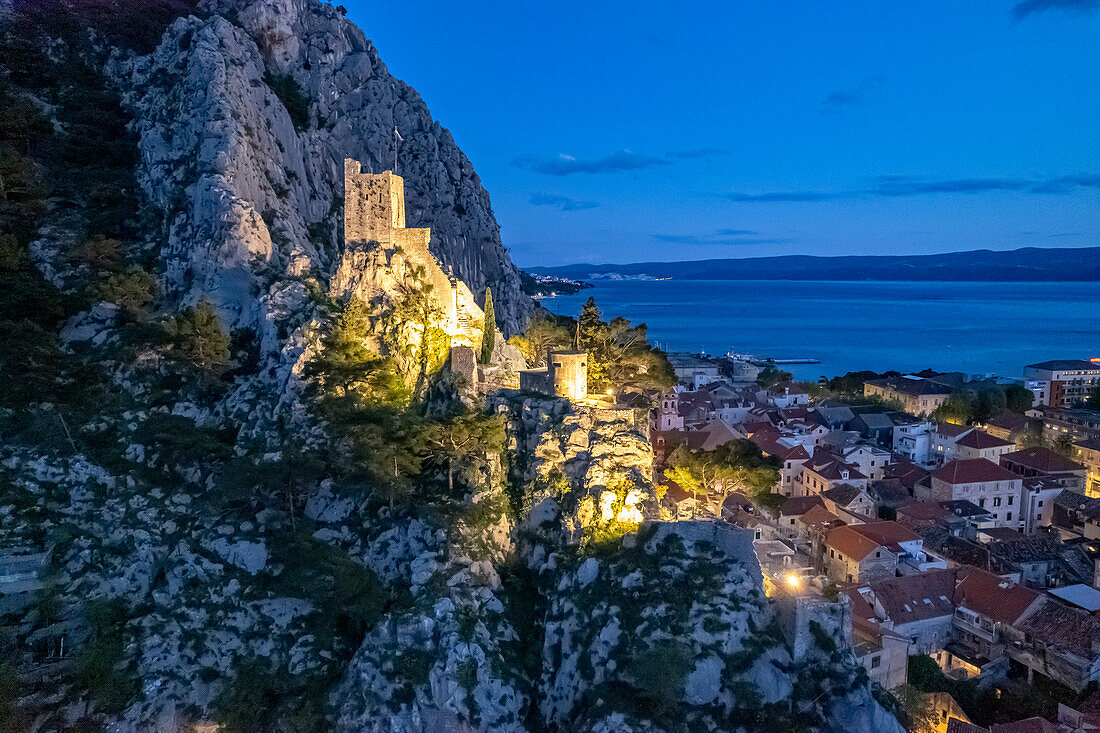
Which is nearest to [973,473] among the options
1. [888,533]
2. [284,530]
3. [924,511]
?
[924,511]

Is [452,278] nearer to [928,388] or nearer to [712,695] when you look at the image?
[712,695]

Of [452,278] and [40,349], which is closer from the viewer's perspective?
[40,349]

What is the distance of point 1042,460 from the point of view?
51156 mm

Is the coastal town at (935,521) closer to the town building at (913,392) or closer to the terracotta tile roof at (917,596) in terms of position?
the terracotta tile roof at (917,596)

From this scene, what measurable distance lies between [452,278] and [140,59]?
3353 centimetres

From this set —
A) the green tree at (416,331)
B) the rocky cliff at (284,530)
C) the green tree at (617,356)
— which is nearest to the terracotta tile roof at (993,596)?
the rocky cliff at (284,530)

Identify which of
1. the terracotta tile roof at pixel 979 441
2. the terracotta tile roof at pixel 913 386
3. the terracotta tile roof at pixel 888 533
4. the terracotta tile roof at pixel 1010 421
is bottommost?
the terracotta tile roof at pixel 888 533

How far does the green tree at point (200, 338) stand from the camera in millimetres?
33656

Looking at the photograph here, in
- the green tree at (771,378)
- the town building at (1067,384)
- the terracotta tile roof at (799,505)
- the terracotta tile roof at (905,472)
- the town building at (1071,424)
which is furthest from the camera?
the green tree at (771,378)

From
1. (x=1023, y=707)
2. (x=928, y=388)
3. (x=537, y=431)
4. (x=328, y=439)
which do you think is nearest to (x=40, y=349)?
(x=328, y=439)

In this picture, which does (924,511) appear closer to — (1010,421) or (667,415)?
(667,415)

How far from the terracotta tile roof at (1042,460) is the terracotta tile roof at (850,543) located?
2431cm

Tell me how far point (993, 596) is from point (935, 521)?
410 inches

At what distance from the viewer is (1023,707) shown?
2853 centimetres
